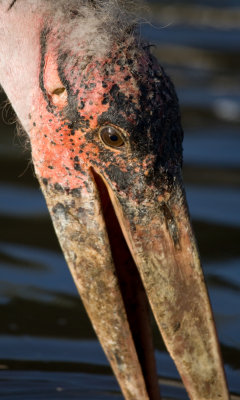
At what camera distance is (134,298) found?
169 inches

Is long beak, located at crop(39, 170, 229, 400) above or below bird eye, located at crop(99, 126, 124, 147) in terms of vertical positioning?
below

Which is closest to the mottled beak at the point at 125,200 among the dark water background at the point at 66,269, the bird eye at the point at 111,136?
the bird eye at the point at 111,136

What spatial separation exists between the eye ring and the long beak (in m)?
0.17

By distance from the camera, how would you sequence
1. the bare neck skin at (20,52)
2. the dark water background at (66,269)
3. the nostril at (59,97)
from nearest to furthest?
the nostril at (59,97)
the bare neck skin at (20,52)
the dark water background at (66,269)

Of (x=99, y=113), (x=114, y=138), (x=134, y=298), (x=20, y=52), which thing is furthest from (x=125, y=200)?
(x=20, y=52)

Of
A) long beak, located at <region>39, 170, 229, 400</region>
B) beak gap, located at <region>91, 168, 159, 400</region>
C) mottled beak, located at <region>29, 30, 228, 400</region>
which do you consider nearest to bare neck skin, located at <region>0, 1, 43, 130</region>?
mottled beak, located at <region>29, 30, 228, 400</region>

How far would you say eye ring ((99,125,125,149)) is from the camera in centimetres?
404

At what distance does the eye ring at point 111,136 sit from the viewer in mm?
4039

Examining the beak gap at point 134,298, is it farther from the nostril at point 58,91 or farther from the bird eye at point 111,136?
the nostril at point 58,91

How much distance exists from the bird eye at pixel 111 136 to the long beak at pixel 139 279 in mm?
167

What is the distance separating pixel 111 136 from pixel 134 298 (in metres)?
0.67

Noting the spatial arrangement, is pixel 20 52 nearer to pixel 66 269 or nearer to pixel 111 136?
pixel 111 136

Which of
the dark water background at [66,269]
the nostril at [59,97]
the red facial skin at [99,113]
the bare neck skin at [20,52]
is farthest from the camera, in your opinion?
the dark water background at [66,269]

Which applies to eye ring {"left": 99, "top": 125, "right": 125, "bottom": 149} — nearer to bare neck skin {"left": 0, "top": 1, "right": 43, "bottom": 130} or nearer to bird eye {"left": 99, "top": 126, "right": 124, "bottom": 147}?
bird eye {"left": 99, "top": 126, "right": 124, "bottom": 147}
